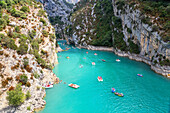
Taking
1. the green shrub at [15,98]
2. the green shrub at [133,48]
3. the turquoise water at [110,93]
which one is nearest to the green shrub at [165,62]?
the turquoise water at [110,93]

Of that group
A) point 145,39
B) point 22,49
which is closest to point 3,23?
point 22,49

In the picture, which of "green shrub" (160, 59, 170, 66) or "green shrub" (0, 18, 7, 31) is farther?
"green shrub" (160, 59, 170, 66)

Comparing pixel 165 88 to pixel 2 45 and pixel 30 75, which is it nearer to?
pixel 30 75

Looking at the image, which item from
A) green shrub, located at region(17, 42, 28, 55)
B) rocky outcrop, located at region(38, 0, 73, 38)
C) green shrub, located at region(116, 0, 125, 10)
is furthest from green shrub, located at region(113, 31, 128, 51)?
rocky outcrop, located at region(38, 0, 73, 38)

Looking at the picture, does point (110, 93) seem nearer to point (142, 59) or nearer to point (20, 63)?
point (20, 63)

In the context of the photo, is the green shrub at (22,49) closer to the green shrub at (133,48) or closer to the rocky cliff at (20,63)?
the rocky cliff at (20,63)

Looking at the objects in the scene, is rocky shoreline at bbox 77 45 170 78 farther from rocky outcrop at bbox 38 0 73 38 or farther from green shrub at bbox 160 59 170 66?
rocky outcrop at bbox 38 0 73 38
